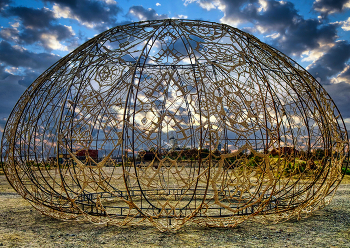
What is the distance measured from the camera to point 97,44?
7.37m

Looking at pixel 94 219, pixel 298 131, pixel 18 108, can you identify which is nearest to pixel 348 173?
pixel 298 131

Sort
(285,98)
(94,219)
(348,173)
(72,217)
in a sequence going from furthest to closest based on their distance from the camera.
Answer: (348,173) → (285,98) → (72,217) → (94,219)

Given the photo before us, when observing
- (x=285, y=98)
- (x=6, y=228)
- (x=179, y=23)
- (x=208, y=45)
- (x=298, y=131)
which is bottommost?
(x=6, y=228)

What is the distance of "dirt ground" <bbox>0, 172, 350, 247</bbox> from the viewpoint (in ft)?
19.0

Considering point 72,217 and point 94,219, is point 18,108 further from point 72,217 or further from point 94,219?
point 94,219

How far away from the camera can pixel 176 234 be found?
6.25m

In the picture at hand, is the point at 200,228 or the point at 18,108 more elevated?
the point at 18,108

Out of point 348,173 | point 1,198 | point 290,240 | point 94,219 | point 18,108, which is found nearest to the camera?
point 290,240

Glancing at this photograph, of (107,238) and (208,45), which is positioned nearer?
(107,238)

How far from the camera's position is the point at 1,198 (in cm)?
1094

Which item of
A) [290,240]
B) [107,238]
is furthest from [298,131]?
[107,238]

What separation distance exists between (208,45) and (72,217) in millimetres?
5632

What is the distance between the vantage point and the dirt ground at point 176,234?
19.0ft

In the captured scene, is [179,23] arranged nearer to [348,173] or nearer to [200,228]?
[200,228]
